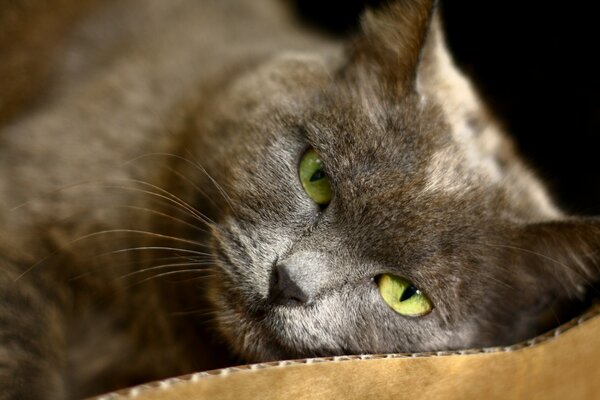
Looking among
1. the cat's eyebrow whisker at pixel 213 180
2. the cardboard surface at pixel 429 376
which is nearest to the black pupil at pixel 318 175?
the cat's eyebrow whisker at pixel 213 180

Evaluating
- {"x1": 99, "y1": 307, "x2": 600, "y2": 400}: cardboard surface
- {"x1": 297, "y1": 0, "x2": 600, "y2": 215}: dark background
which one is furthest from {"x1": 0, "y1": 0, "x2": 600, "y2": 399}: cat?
{"x1": 297, "y1": 0, "x2": 600, "y2": 215}: dark background

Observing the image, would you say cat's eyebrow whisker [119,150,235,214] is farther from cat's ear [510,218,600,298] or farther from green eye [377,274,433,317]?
cat's ear [510,218,600,298]

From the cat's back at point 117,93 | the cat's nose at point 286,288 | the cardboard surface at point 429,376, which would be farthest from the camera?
the cat's back at point 117,93

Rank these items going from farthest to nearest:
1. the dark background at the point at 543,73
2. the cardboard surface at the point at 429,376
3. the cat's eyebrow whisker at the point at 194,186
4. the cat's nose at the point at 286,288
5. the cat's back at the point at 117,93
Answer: the dark background at the point at 543,73
the cat's back at the point at 117,93
the cat's eyebrow whisker at the point at 194,186
the cat's nose at the point at 286,288
the cardboard surface at the point at 429,376

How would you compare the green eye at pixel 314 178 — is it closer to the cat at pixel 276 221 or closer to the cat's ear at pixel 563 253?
the cat at pixel 276 221

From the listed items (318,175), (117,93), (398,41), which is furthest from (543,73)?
(117,93)

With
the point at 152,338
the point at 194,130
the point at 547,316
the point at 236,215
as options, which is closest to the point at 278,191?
the point at 236,215

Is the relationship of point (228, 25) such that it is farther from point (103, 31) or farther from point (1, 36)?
point (1, 36)

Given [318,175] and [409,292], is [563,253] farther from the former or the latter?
[318,175]
